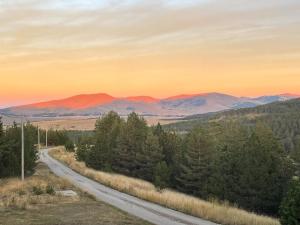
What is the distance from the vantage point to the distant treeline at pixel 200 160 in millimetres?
50438

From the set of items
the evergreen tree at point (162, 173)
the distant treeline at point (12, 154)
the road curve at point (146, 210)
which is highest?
the distant treeline at point (12, 154)

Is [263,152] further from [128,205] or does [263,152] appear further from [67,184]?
[128,205]

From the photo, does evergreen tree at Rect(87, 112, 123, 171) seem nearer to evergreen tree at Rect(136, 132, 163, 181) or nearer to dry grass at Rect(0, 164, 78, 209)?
evergreen tree at Rect(136, 132, 163, 181)

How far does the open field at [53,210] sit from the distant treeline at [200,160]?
75.1 feet

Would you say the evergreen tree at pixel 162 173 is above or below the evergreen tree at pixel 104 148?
below

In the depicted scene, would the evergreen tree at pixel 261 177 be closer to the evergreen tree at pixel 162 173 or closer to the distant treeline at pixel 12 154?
the evergreen tree at pixel 162 173

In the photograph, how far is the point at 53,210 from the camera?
1016 inches

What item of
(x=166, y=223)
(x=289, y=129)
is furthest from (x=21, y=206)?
(x=289, y=129)

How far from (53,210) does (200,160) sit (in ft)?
129

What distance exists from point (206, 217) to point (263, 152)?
29.2 m

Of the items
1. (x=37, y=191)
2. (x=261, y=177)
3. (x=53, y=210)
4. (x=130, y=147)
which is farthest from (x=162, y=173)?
(x=53, y=210)

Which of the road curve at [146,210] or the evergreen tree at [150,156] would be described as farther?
the evergreen tree at [150,156]

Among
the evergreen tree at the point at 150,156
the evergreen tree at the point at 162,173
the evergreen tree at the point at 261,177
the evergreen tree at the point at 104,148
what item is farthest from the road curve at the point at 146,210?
the evergreen tree at the point at 104,148

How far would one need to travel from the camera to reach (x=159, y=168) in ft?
201
